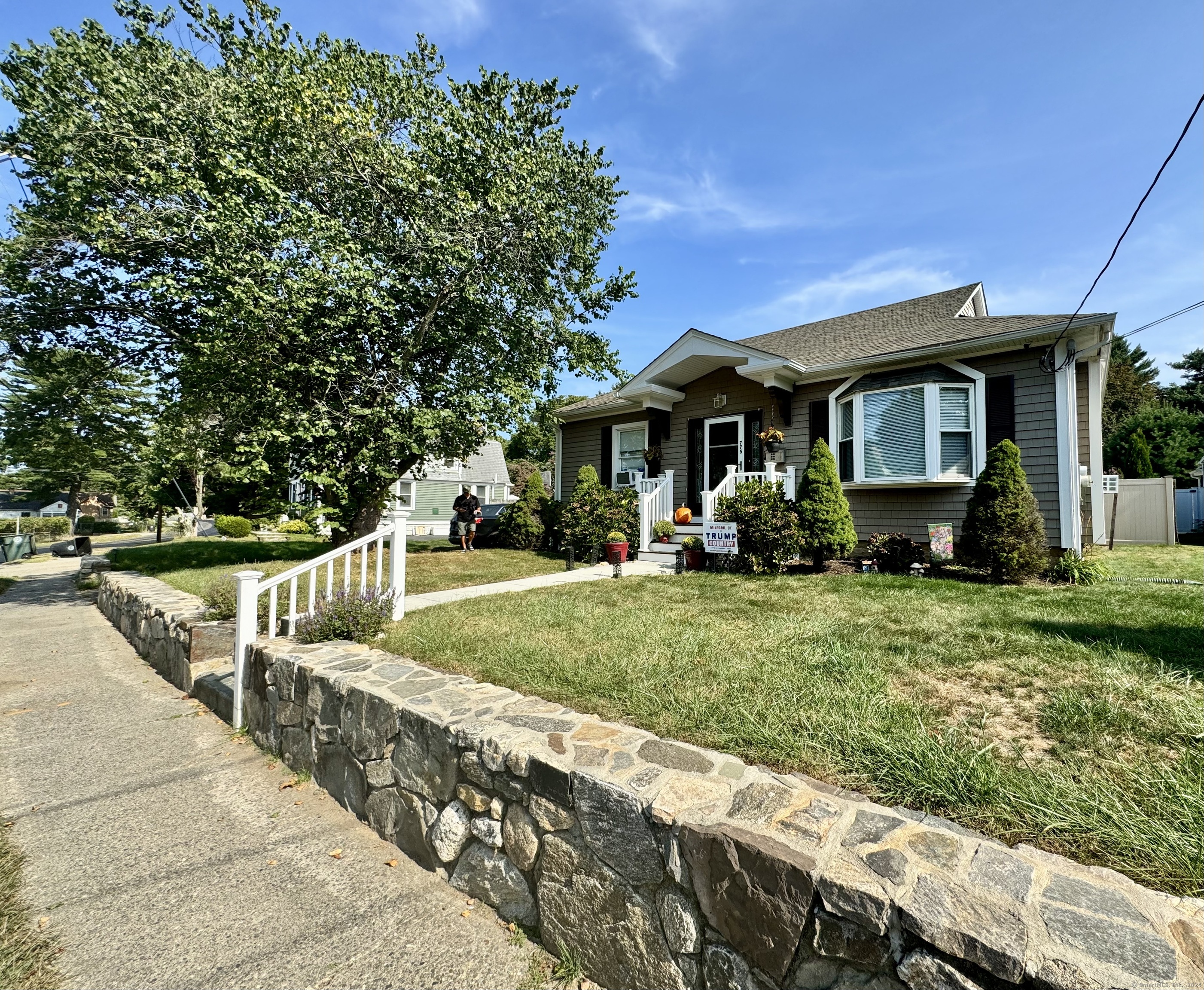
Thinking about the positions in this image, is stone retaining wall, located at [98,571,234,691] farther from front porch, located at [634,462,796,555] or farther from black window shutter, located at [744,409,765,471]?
black window shutter, located at [744,409,765,471]

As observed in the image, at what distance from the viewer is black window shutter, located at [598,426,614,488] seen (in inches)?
507

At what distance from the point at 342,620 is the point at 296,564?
4.40m

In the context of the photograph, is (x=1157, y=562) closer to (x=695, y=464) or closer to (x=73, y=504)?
(x=695, y=464)

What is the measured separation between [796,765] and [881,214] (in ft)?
32.9

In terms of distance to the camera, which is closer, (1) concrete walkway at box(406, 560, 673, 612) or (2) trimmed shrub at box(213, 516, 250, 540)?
(1) concrete walkway at box(406, 560, 673, 612)

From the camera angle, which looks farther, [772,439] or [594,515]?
[594,515]

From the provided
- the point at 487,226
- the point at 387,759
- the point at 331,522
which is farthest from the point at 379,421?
the point at 387,759

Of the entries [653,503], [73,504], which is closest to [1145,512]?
[653,503]

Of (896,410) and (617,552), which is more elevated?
(896,410)

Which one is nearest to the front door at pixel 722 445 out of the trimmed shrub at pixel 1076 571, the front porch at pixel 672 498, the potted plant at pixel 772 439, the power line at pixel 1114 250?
the front porch at pixel 672 498

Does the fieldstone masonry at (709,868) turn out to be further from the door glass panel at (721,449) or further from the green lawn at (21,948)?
the door glass panel at (721,449)

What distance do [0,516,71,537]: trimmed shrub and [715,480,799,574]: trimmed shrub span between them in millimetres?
30739

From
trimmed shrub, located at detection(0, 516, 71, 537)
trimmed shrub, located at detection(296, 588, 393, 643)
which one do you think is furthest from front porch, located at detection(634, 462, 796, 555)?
trimmed shrub, located at detection(0, 516, 71, 537)

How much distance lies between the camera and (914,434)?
845 centimetres
